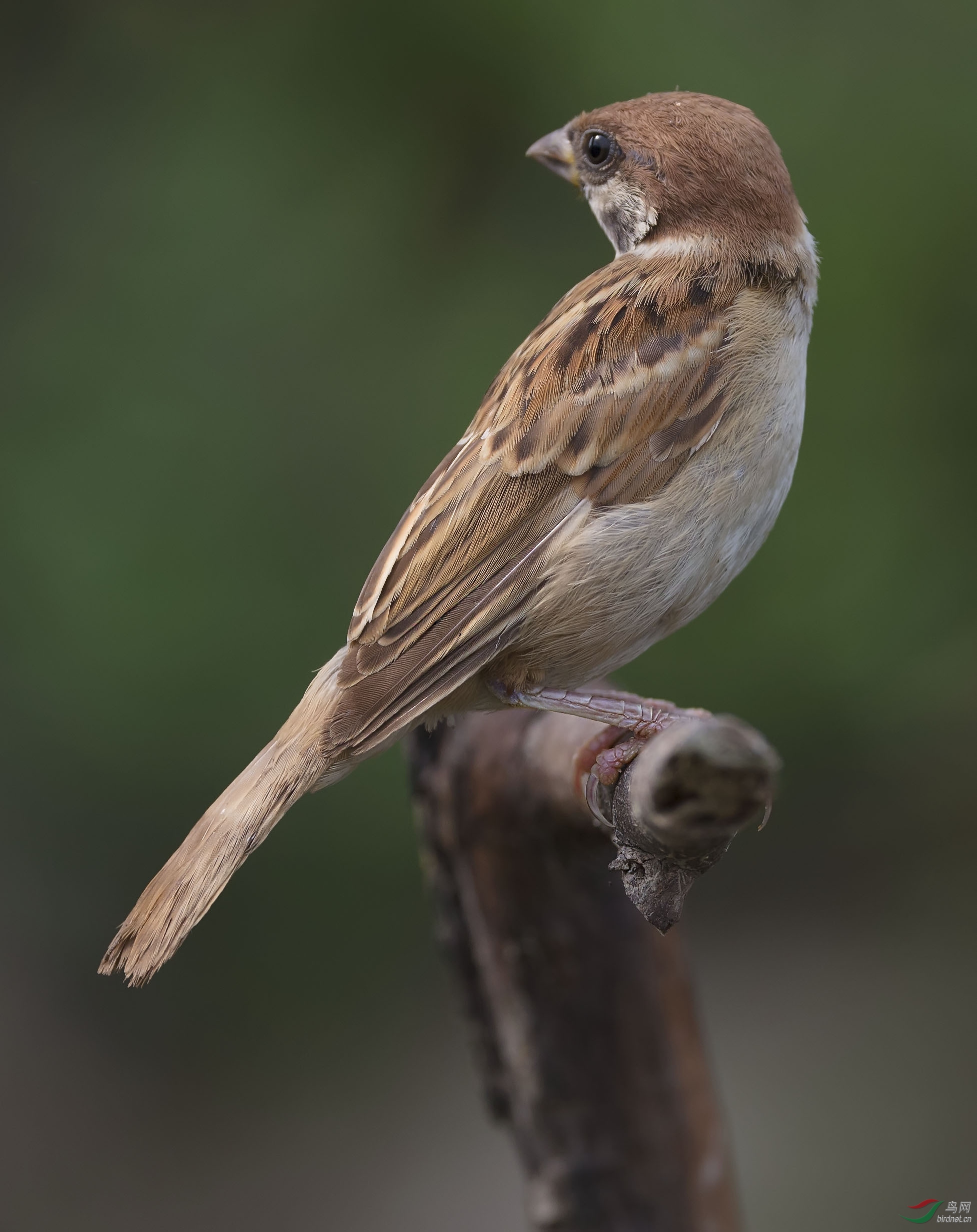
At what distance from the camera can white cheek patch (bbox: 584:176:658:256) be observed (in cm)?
300

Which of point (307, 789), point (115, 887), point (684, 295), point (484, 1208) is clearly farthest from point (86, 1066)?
point (684, 295)

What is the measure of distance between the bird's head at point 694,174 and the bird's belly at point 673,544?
0.30 m

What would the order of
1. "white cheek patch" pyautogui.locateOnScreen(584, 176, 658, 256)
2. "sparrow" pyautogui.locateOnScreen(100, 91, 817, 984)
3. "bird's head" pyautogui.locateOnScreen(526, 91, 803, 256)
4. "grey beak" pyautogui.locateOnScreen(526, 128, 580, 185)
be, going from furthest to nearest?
"grey beak" pyautogui.locateOnScreen(526, 128, 580, 185) → "white cheek patch" pyautogui.locateOnScreen(584, 176, 658, 256) → "bird's head" pyautogui.locateOnScreen(526, 91, 803, 256) → "sparrow" pyautogui.locateOnScreen(100, 91, 817, 984)

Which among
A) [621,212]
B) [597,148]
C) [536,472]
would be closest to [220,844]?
[536,472]

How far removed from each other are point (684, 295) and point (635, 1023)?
1603mm

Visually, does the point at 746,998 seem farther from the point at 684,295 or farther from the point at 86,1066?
the point at 684,295

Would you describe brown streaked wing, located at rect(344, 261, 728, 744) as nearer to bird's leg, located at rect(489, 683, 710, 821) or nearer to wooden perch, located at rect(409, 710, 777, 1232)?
bird's leg, located at rect(489, 683, 710, 821)

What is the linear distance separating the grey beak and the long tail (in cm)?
135

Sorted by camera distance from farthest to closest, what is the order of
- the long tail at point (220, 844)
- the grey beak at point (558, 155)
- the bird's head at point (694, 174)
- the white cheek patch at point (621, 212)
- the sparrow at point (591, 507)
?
the grey beak at point (558, 155) → the white cheek patch at point (621, 212) → the bird's head at point (694, 174) → the sparrow at point (591, 507) → the long tail at point (220, 844)

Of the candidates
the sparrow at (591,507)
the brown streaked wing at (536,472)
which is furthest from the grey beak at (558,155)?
the brown streaked wing at (536,472)

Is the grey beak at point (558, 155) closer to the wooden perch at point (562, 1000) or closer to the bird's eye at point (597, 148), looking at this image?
the bird's eye at point (597, 148)

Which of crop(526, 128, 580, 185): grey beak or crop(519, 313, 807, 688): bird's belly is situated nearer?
crop(519, 313, 807, 688): bird's belly

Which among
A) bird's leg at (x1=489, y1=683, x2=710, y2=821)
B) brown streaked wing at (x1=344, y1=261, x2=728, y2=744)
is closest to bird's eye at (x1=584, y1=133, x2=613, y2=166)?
brown streaked wing at (x1=344, y1=261, x2=728, y2=744)

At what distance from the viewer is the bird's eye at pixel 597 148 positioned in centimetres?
306
